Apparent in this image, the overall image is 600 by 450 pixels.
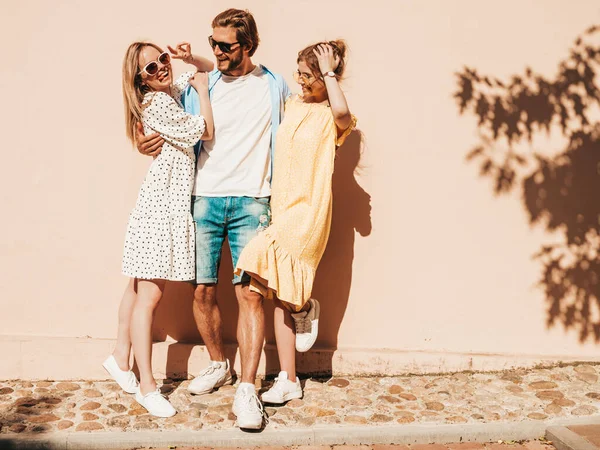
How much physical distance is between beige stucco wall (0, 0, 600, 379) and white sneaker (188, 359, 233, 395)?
0.30 meters

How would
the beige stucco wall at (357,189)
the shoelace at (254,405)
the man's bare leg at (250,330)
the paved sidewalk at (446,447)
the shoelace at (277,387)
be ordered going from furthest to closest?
the beige stucco wall at (357,189) → the shoelace at (277,387) → the man's bare leg at (250,330) → the shoelace at (254,405) → the paved sidewalk at (446,447)

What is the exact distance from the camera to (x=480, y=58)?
561 cm

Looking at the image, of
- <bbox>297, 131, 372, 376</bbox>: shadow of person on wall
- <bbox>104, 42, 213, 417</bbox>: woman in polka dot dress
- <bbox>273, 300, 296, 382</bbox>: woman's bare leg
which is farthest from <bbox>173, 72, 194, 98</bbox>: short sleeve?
<bbox>273, 300, 296, 382</bbox>: woman's bare leg

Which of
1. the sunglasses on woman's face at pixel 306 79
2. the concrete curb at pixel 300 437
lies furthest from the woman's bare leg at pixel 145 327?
the sunglasses on woman's face at pixel 306 79

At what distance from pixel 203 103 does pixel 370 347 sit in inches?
82.2

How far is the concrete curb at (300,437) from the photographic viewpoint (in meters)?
4.43

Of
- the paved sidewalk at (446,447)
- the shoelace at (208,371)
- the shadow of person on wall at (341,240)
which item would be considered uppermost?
the shadow of person on wall at (341,240)

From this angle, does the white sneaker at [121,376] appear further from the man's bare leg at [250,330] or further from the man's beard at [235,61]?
the man's beard at [235,61]

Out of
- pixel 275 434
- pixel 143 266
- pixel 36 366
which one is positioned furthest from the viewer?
pixel 36 366

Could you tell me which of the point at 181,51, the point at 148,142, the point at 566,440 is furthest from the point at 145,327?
the point at 566,440

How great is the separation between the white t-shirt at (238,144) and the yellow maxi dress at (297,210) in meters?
0.12

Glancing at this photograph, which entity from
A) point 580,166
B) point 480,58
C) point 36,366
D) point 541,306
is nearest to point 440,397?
point 541,306

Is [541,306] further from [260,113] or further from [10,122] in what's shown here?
[10,122]

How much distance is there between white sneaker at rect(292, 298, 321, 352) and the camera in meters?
5.16
